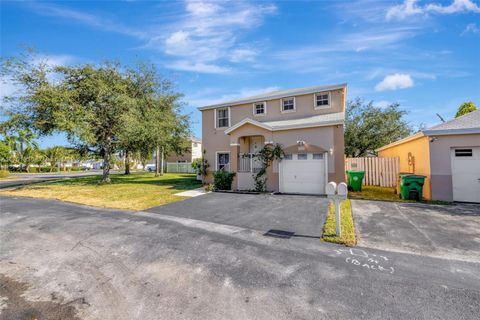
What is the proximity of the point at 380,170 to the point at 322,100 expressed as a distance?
652 cm

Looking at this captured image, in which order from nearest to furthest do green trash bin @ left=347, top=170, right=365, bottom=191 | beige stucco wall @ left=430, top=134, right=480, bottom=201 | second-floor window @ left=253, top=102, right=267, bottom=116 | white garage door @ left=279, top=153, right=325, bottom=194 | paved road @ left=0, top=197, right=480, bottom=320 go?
paved road @ left=0, top=197, right=480, bottom=320 → beige stucco wall @ left=430, top=134, right=480, bottom=201 → white garage door @ left=279, top=153, right=325, bottom=194 → green trash bin @ left=347, top=170, right=365, bottom=191 → second-floor window @ left=253, top=102, right=267, bottom=116

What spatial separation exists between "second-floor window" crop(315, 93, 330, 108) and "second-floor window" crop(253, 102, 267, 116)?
12.3 ft

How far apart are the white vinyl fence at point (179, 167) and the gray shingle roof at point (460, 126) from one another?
3054 cm

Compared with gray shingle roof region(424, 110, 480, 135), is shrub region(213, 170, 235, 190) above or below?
below

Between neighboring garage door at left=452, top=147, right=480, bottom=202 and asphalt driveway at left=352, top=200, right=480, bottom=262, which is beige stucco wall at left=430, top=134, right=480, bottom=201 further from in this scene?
asphalt driveway at left=352, top=200, right=480, bottom=262

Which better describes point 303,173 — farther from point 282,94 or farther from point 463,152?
point 463,152

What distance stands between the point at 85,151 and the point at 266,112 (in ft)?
59.3

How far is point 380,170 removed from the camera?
1527 cm

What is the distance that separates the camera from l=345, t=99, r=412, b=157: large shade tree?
23406 millimetres

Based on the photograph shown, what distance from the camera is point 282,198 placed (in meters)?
11.3

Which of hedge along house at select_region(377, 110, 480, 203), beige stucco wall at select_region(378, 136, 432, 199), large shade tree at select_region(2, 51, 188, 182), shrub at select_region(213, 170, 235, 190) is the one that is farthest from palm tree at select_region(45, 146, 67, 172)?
hedge along house at select_region(377, 110, 480, 203)

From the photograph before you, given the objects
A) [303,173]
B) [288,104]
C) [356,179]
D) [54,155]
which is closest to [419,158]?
[356,179]

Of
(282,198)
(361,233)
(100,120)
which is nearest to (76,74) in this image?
(100,120)

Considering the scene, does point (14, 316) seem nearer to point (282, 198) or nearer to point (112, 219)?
point (112, 219)
